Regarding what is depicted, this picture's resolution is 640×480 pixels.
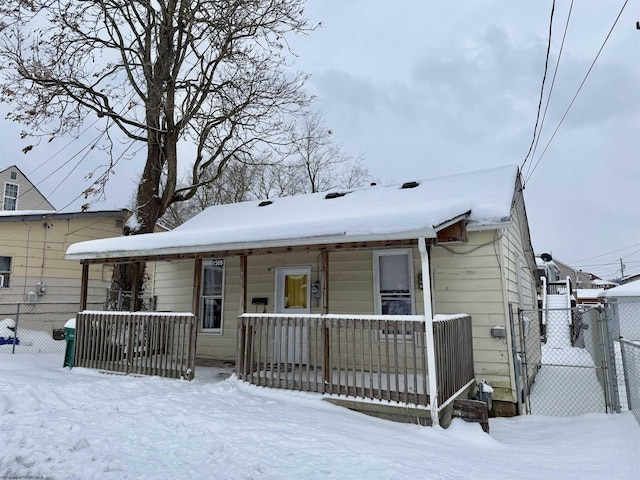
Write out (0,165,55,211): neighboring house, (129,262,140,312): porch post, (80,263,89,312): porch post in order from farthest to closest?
(0,165,55,211): neighboring house
(129,262,140,312): porch post
(80,263,89,312): porch post

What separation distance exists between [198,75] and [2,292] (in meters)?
9.45

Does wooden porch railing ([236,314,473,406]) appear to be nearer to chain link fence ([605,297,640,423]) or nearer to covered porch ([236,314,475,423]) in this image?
covered porch ([236,314,475,423])

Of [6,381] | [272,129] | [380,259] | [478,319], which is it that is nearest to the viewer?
[6,381]

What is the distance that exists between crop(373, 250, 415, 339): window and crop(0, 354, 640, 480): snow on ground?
2.35 m

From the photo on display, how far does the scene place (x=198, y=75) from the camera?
1283 cm

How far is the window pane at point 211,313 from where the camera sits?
9398mm

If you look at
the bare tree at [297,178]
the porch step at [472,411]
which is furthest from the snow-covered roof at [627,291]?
the bare tree at [297,178]

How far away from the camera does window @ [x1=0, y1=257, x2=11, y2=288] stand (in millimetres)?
13289

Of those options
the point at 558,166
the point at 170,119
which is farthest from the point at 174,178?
the point at 558,166

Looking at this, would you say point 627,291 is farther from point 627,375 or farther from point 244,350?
point 244,350

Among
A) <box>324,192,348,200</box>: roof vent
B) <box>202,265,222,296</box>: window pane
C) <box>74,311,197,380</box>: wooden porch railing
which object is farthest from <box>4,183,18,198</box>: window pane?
<box>324,192,348,200</box>: roof vent

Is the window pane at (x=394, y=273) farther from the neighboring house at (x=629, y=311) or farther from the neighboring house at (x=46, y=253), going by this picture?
the neighboring house at (x=46, y=253)

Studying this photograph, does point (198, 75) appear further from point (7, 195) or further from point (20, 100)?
point (7, 195)

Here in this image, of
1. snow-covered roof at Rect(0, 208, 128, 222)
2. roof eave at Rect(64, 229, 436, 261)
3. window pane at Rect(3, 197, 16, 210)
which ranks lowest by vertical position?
roof eave at Rect(64, 229, 436, 261)
